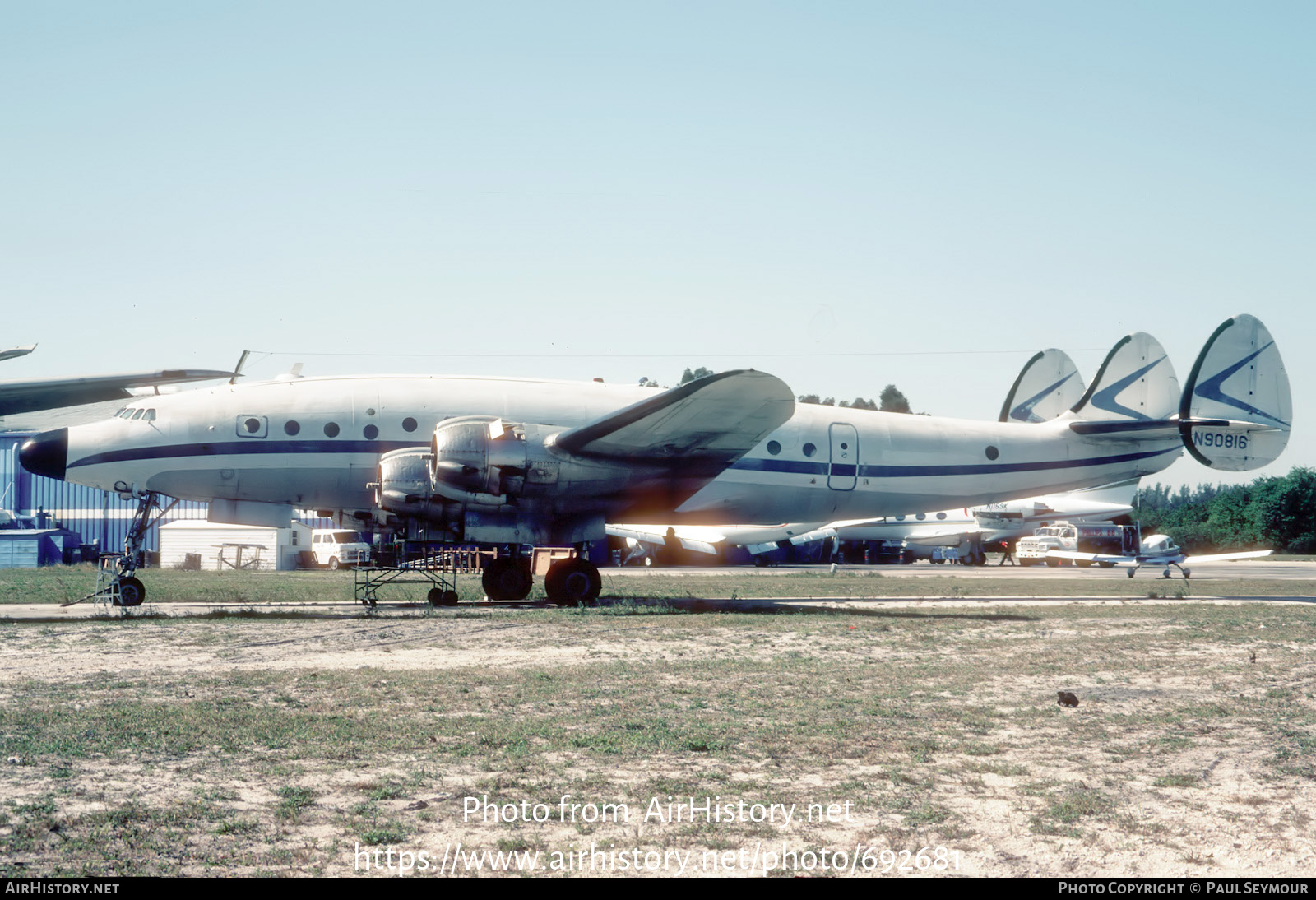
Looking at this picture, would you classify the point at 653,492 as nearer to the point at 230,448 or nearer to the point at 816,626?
the point at 816,626

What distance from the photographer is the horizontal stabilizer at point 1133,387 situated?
25.5 meters

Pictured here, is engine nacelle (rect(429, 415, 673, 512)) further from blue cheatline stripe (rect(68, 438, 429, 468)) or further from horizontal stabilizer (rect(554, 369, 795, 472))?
blue cheatline stripe (rect(68, 438, 429, 468))

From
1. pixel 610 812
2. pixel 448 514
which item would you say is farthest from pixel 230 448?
pixel 610 812

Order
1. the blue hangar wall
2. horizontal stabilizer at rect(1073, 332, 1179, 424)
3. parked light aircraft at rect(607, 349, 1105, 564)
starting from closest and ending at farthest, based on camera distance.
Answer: horizontal stabilizer at rect(1073, 332, 1179, 424)
parked light aircraft at rect(607, 349, 1105, 564)
the blue hangar wall

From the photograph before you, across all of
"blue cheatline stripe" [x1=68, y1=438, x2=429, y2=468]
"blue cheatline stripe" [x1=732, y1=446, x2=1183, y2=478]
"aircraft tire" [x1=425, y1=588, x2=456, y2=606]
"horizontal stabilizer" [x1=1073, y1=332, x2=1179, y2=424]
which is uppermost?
"horizontal stabilizer" [x1=1073, y1=332, x2=1179, y2=424]

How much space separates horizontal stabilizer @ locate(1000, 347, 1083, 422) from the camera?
29.8m

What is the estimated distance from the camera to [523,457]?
1891 cm

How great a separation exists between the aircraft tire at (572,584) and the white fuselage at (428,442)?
128 centimetres

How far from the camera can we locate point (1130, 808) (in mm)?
5504

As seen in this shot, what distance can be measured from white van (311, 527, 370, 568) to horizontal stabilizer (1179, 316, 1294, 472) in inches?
1295

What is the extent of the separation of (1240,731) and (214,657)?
33.5 ft

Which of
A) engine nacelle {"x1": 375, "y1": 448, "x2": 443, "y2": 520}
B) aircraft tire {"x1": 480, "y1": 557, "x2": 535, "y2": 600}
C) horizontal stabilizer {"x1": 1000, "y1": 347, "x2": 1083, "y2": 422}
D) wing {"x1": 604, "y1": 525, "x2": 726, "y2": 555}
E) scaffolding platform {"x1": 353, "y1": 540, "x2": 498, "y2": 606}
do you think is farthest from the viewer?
wing {"x1": 604, "y1": 525, "x2": 726, "y2": 555}

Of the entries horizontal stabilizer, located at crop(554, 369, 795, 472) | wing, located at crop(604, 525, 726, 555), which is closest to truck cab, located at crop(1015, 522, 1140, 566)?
wing, located at crop(604, 525, 726, 555)
